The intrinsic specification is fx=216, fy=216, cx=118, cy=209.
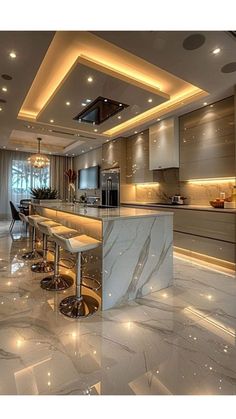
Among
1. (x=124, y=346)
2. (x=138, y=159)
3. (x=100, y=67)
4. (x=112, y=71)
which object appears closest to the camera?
(x=124, y=346)

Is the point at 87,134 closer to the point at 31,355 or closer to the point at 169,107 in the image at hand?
the point at 169,107

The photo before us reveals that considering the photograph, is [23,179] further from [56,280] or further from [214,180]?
[214,180]

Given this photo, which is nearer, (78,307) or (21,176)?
(78,307)

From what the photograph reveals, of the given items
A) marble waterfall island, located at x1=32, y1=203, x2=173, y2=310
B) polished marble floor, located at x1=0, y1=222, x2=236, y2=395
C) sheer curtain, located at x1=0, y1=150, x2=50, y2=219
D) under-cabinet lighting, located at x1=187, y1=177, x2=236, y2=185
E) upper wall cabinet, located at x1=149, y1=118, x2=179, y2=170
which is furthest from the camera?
sheer curtain, located at x1=0, y1=150, x2=50, y2=219

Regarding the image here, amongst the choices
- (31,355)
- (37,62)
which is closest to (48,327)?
Answer: (31,355)

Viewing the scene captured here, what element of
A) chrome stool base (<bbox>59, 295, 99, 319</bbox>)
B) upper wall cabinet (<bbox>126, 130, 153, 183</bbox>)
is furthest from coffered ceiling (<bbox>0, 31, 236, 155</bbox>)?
chrome stool base (<bbox>59, 295, 99, 319</bbox>)

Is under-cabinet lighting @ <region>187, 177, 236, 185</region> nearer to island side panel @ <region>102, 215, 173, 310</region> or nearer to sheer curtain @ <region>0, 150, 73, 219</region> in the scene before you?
island side panel @ <region>102, 215, 173, 310</region>

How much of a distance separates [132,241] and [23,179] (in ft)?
27.1

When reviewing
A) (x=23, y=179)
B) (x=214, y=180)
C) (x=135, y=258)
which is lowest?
(x=135, y=258)

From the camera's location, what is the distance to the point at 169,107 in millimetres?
4344

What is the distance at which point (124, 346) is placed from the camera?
5.51 ft

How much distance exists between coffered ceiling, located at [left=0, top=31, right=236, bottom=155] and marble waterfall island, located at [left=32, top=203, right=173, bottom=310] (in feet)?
6.01

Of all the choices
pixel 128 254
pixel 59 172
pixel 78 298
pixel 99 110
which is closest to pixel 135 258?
pixel 128 254

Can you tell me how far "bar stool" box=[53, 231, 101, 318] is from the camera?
2.07 m
